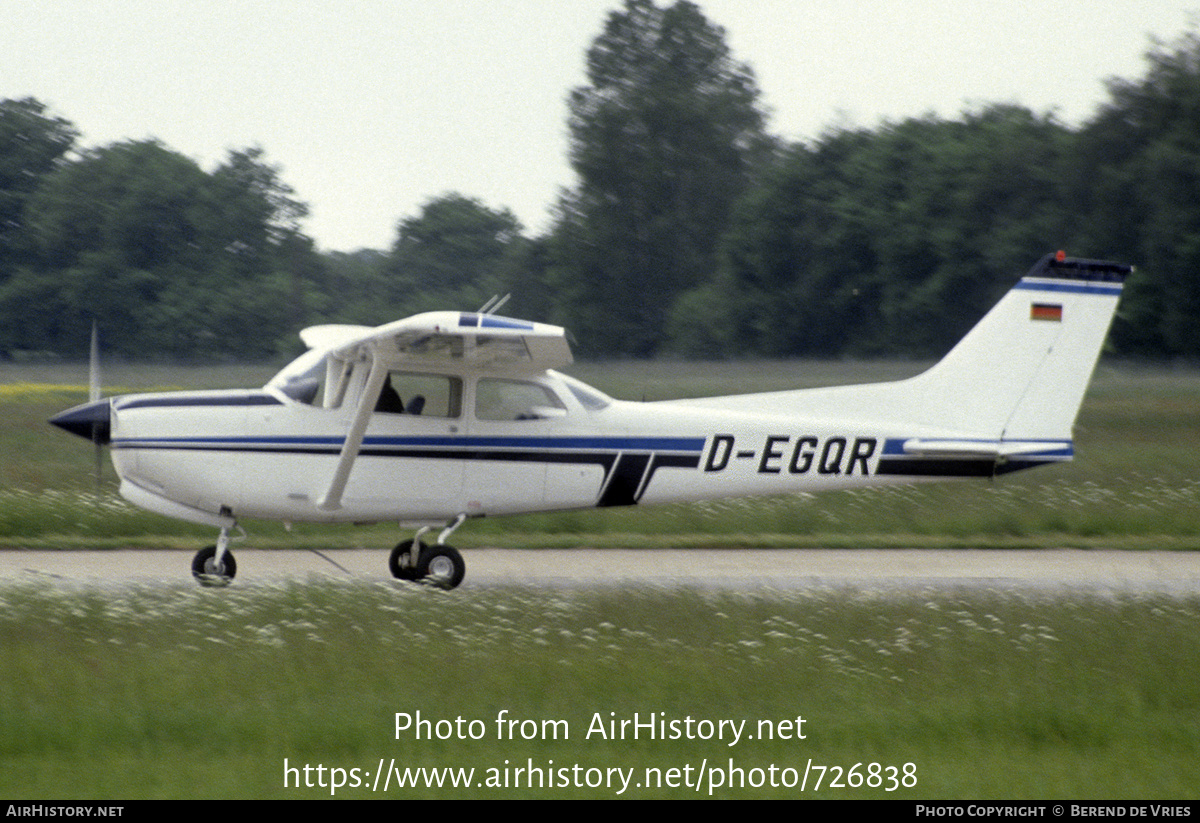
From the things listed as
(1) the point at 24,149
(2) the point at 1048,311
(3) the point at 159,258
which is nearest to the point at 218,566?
(2) the point at 1048,311

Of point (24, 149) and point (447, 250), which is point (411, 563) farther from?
point (447, 250)

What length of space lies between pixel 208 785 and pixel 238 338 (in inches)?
1357

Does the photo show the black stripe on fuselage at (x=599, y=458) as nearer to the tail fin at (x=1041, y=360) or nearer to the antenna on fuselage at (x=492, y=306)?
the antenna on fuselage at (x=492, y=306)

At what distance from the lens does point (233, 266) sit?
4222 centimetres

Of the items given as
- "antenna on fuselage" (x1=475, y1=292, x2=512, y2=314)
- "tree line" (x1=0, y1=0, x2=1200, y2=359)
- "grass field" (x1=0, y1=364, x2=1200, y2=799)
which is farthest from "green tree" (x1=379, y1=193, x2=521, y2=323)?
"grass field" (x1=0, y1=364, x2=1200, y2=799)

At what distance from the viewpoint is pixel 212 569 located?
998 centimetres

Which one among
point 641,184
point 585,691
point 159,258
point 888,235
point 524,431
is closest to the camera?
point 585,691

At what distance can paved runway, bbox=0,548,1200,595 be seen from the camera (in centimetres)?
1070

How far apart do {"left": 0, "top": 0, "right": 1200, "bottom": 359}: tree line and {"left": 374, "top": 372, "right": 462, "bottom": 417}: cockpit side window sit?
25280 millimetres

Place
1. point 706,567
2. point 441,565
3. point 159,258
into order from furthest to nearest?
point 159,258 → point 706,567 → point 441,565

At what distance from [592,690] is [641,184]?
129ft

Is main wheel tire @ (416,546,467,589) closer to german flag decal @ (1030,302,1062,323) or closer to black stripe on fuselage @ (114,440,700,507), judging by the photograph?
black stripe on fuselage @ (114,440,700,507)

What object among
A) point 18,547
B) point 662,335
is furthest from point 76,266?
point 18,547

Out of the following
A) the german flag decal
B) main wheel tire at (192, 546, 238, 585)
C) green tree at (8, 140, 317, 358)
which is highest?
the german flag decal
